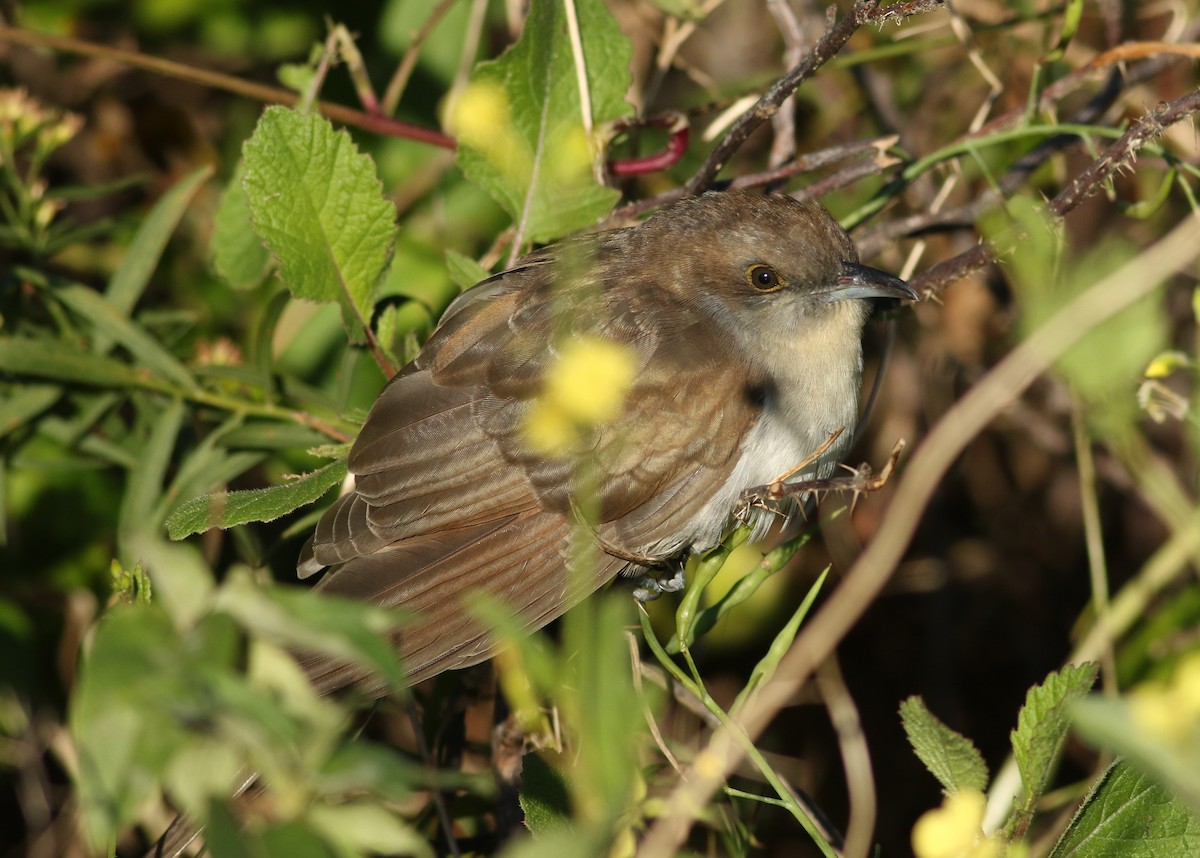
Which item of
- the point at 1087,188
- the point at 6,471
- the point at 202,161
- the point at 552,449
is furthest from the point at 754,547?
the point at 202,161

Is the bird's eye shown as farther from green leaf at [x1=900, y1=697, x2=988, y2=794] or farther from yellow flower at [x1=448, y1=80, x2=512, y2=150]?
green leaf at [x1=900, y1=697, x2=988, y2=794]

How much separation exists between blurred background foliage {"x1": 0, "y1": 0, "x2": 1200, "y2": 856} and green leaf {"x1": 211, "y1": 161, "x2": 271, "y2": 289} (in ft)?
0.06

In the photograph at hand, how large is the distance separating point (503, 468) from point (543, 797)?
121cm

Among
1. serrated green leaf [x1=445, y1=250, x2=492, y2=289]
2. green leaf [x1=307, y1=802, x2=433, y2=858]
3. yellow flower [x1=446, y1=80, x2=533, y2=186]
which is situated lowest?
serrated green leaf [x1=445, y1=250, x2=492, y2=289]

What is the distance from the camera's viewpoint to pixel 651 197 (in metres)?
3.81

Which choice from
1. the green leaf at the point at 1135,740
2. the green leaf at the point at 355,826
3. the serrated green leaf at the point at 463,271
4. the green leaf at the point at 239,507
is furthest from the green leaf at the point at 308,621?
the serrated green leaf at the point at 463,271

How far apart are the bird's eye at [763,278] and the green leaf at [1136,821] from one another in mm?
1719

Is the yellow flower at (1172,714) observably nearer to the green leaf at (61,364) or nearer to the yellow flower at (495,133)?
the yellow flower at (495,133)

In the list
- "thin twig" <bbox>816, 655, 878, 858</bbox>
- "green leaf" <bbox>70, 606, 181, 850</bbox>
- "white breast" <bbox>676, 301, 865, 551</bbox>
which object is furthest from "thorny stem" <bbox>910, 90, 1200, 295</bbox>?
"green leaf" <bbox>70, 606, 181, 850</bbox>

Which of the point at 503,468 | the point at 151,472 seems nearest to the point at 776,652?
the point at 503,468

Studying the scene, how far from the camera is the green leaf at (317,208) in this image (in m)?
2.79

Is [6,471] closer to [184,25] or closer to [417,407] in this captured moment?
[417,407]

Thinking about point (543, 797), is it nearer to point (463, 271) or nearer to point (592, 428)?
point (592, 428)

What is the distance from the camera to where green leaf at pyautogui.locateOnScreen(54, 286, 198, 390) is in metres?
3.32
